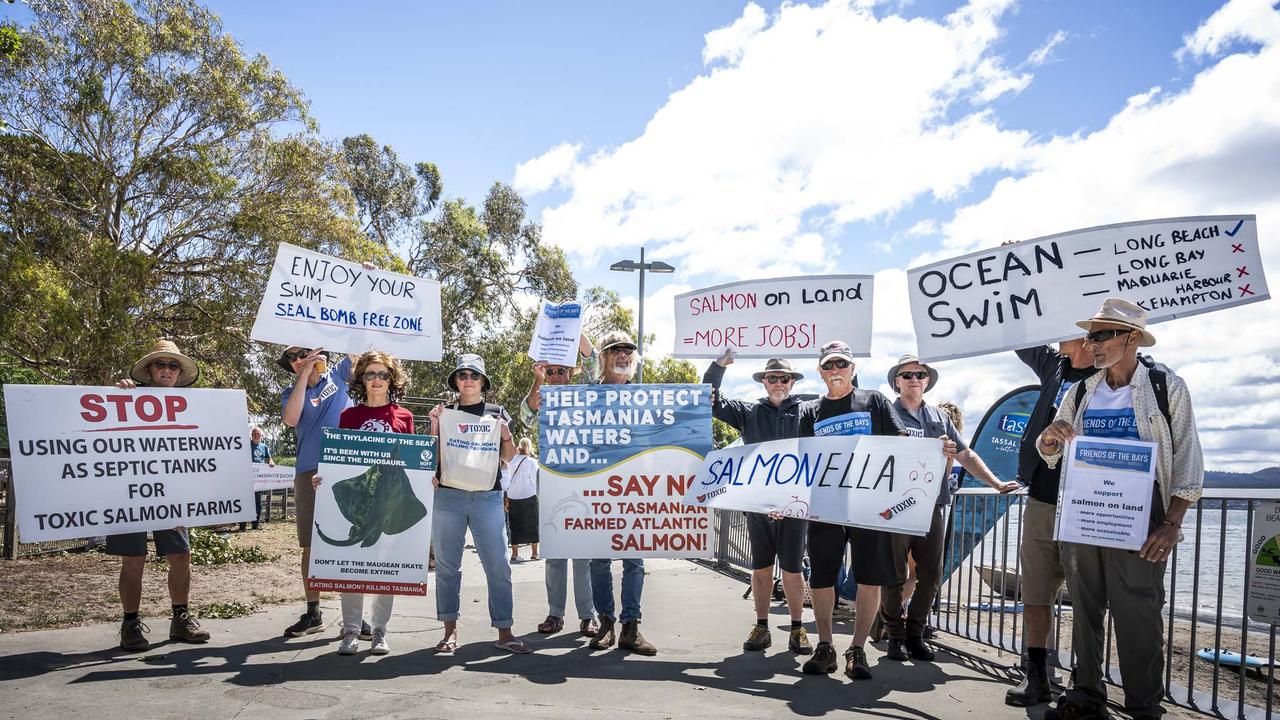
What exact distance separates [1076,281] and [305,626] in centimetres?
584

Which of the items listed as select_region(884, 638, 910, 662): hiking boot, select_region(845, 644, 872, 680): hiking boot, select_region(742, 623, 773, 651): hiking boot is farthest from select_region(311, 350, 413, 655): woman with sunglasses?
select_region(884, 638, 910, 662): hiking boot

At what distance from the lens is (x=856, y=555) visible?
5172 mm

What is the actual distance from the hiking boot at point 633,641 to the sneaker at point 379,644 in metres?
1.61

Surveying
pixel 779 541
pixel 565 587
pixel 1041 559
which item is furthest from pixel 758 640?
pixel 1041 559

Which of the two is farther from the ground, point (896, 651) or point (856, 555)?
point (856, 555)

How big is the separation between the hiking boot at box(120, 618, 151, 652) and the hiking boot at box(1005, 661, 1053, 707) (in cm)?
540

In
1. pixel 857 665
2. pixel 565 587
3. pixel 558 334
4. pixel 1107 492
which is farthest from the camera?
pixel 558 334

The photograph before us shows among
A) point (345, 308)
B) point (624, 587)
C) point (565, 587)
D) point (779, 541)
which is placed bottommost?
point (565, 587)

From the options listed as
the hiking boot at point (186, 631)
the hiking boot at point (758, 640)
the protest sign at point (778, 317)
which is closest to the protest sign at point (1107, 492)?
the hiking boot at point (758, 640)

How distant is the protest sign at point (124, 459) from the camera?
5219mm

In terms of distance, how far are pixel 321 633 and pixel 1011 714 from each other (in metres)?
4.67

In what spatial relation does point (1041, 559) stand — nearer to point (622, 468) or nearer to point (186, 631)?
point (622, 468)

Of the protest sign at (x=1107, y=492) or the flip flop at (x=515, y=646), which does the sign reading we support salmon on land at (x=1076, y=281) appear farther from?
the flip flop at (x=515, y=646)

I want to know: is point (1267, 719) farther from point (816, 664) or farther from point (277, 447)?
point (277, 447)
